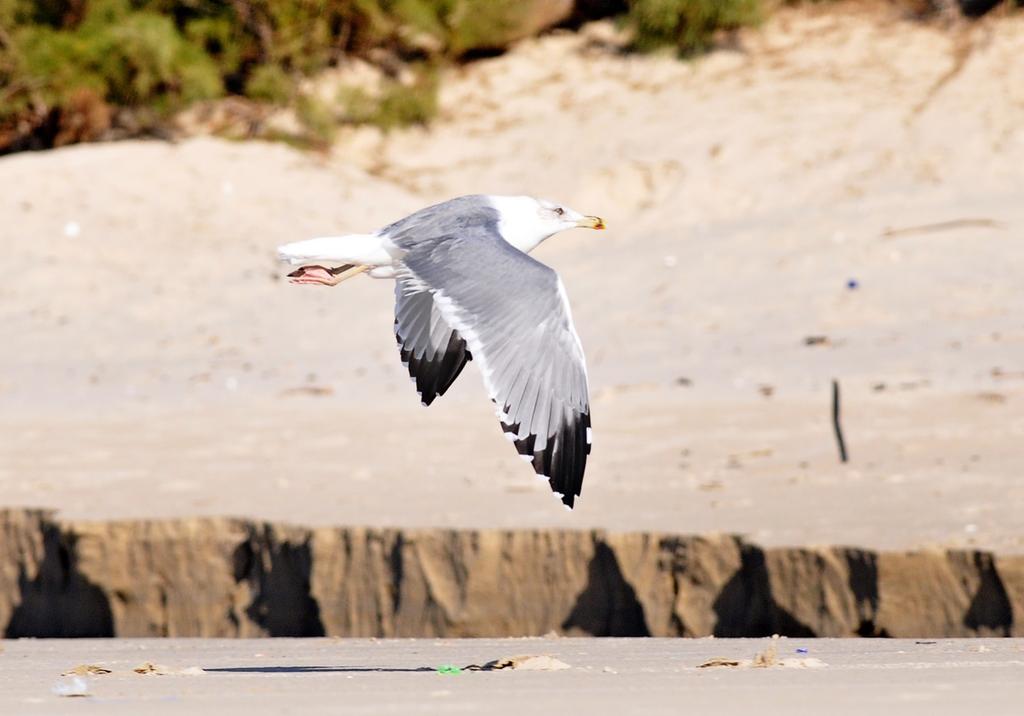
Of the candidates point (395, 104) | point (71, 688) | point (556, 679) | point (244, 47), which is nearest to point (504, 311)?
point (556, 679)

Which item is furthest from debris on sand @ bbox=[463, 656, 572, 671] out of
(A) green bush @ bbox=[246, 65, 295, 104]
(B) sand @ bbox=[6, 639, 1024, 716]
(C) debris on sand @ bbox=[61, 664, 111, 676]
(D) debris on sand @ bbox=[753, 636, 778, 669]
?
(A) green bush @ bbox=[246, 65, 295, 104]

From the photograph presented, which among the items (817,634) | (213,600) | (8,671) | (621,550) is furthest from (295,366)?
(8,671)

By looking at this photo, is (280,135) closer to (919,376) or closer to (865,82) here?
(865,82)

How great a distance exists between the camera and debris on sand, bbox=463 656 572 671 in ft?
17.0

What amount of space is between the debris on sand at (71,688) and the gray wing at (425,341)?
5.82ft

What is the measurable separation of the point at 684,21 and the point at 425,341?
390 inches

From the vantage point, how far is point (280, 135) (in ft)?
52.7

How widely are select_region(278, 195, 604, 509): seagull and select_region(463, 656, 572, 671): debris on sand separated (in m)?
0.38

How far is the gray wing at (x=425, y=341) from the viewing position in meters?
6.54

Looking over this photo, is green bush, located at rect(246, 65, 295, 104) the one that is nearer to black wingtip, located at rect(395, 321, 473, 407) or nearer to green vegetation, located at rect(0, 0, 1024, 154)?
green vegetation, located at rect(0, 0, 1024, 154)

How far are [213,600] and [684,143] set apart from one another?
752 cm

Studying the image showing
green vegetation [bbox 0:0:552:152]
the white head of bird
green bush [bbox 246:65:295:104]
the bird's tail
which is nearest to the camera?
the bird's tail

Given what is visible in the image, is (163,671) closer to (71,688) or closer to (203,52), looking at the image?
(71,688)

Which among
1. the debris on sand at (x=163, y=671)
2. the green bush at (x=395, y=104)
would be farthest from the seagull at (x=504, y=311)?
the green bush at (x=395, y=104)
